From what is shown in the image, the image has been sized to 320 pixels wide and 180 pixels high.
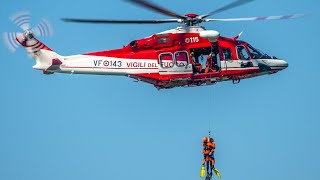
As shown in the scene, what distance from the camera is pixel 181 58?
1339 inches

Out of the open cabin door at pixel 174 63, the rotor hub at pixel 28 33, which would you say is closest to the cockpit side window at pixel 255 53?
the open cabin door at pixel 174 63

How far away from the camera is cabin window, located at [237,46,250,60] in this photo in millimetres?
34919

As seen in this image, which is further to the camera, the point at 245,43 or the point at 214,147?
the point at 245,43

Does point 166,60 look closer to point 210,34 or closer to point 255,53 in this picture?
point 210,34

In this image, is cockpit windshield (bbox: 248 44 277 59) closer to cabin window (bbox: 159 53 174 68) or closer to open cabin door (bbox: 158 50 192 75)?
open cabin door (bbox: 158 50 192 75)

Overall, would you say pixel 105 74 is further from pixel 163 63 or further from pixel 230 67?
pixel 230 67

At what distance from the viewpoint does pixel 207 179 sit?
108 ft

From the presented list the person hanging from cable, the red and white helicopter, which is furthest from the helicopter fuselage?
the person hanging from cable

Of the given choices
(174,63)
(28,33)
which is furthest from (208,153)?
(28,33)

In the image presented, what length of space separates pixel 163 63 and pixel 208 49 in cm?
202

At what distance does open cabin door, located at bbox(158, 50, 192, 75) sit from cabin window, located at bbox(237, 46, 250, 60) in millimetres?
2314

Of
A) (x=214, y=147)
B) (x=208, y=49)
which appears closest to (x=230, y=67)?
(x=208, y=49)

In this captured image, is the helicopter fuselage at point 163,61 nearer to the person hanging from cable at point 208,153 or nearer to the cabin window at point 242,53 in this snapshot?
the cabin window at point 242,53

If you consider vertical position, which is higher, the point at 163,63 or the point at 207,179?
the point at 163,63
